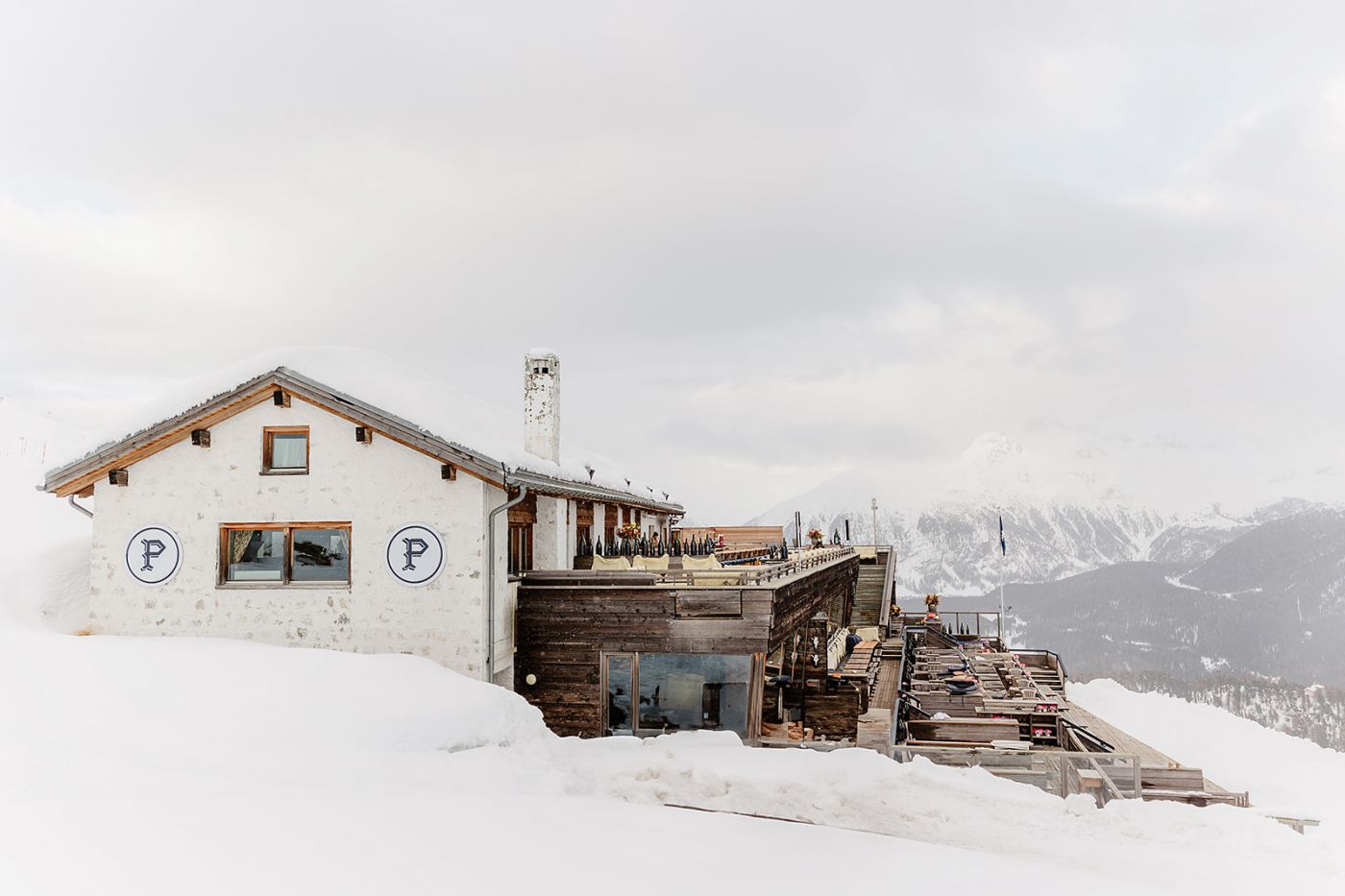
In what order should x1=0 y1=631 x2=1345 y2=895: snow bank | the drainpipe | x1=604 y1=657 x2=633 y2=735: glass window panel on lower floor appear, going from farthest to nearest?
x1=604 y1=657 x2=633 y2=735: glass window panel on lower floor, the drainpipe, x1=0 y1=631 x2=1345 y2=895: snow bank

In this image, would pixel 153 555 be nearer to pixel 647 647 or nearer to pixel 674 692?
pixel 647 647

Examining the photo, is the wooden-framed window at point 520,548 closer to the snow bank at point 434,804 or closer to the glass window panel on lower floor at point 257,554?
the snow bank at point 434,804

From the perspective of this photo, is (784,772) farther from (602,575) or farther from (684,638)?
(602,575)

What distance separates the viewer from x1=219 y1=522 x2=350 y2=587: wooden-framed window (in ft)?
54.7

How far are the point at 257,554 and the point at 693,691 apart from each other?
8.65 m

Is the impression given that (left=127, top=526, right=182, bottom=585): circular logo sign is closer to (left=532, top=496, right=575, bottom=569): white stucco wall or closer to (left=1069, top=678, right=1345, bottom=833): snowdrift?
(left=532, top=496, right=575, bottom=569): white stucco wall

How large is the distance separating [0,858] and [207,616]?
10996 mm

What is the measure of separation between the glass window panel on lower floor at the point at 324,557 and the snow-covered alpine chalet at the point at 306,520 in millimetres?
25

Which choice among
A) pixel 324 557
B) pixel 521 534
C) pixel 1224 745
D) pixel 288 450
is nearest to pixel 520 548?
pixel 521 534

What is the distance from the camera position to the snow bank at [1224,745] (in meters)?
43.2

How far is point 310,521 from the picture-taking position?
16688 millimetres

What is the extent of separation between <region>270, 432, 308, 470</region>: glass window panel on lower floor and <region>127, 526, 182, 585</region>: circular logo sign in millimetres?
2353

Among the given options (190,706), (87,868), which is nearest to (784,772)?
(190,706)

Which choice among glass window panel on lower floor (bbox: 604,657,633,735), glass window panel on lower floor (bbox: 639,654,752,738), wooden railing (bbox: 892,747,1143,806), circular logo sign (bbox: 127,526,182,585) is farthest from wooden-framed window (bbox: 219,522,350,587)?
wooden railing (bbox: 892,747,1143,806)
